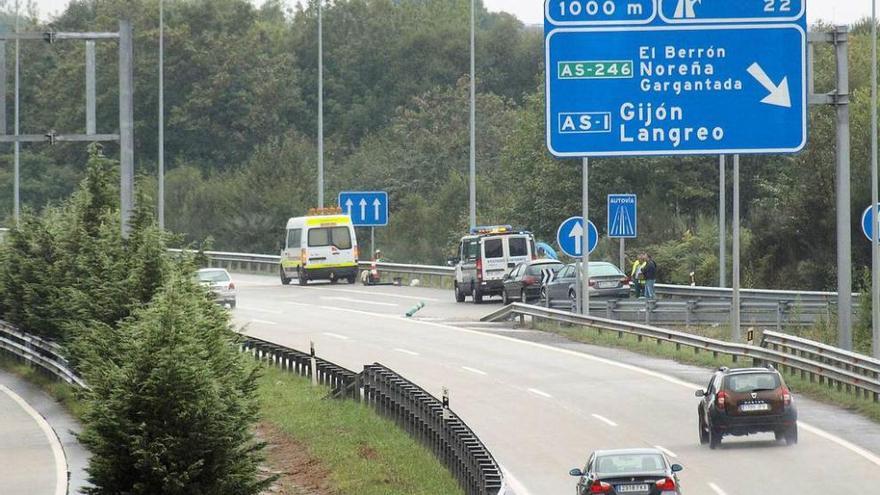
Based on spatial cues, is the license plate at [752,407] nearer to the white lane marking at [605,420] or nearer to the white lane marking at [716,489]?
the white lane marking at [716,489]

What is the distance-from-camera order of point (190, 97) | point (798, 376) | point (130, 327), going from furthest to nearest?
point (190, 97)
point (798, 376)
point (130, 327)

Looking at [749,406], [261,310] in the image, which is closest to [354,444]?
[749,406]

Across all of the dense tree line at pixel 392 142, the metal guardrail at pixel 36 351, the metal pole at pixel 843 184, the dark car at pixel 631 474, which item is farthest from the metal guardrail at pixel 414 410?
the dense tree line at pixel 392 142

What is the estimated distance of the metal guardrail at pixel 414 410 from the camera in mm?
22062

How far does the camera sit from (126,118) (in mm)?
32562

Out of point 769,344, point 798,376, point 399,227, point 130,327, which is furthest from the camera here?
point 399,227

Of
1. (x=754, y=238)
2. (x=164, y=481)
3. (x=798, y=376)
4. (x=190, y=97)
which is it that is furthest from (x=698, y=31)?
(x=190, y=97)

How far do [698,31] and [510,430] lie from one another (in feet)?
22.1

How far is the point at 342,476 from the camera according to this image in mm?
26688

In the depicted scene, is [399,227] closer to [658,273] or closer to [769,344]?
[658,273]

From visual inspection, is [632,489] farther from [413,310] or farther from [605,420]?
[413,310]

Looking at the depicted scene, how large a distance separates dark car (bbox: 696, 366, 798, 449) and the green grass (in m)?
3.91

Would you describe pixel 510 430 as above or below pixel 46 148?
below

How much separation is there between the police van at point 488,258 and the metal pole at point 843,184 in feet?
85.7
